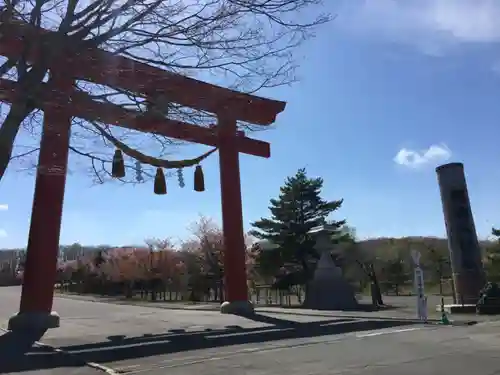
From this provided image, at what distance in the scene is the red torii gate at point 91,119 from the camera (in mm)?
6160

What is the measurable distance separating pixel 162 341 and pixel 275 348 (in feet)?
7.79

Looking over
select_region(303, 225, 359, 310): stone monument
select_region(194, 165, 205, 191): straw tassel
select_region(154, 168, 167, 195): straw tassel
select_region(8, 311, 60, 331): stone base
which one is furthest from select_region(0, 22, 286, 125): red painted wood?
select_region(303, 225, 359, 310): stone monument

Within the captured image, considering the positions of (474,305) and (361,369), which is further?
(474,305)

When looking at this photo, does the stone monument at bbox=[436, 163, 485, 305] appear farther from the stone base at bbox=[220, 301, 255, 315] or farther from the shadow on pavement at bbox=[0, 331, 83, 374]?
the shadow on pavement at bbox=[0, 331, 83, 374]

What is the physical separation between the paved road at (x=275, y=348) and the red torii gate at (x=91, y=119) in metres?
1.65

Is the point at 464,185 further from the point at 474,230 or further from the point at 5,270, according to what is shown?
the point at 5,270

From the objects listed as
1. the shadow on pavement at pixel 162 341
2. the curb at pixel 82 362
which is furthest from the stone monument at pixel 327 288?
the curb at pixel 82 362

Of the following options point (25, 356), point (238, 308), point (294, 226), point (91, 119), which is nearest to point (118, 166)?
point (91, 119)

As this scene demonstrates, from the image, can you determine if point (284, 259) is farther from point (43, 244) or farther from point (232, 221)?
point (43, 244)

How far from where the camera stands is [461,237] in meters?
18.6

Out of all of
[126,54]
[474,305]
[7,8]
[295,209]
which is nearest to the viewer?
[7,8]

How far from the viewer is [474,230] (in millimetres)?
18688

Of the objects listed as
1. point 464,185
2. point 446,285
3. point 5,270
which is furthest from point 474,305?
point 5,270

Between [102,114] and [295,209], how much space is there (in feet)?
79.8
